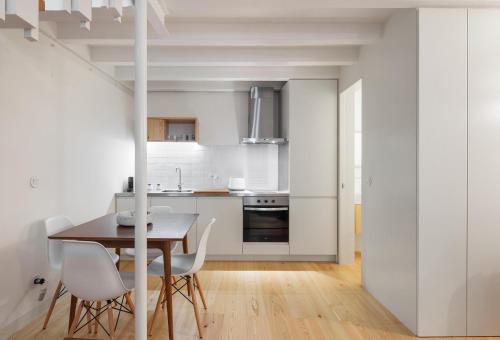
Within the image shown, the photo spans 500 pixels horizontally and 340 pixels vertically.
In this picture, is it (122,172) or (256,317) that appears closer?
(256,317)

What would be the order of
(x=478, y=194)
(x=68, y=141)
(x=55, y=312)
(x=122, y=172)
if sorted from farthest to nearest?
(x=122, y=172) → (x=68, y=141) → (x=55, y=312) → (x=478, y=194)

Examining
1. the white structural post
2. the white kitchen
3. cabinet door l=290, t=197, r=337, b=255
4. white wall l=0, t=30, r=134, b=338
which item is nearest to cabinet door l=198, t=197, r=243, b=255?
the white kitchen

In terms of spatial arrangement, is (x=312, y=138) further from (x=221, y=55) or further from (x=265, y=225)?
(x=221, y=55)

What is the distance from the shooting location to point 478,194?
2643 millimetres

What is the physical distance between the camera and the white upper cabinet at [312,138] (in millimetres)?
4781

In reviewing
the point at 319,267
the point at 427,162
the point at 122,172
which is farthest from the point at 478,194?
the point at 122,172

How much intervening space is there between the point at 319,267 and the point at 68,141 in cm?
331

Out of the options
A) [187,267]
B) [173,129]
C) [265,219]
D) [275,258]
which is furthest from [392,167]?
[173,129]

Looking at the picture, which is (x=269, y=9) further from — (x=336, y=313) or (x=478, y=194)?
(x=336, y=313)

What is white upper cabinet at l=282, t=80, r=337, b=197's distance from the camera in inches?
188

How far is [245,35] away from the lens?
335cm

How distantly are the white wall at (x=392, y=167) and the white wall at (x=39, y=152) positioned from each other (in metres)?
3.02

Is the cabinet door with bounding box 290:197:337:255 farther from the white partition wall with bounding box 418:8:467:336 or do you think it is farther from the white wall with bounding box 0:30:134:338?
the white wall with bounding box 0:30:134:338

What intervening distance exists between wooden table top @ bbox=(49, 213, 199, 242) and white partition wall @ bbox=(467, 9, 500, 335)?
218 cm
